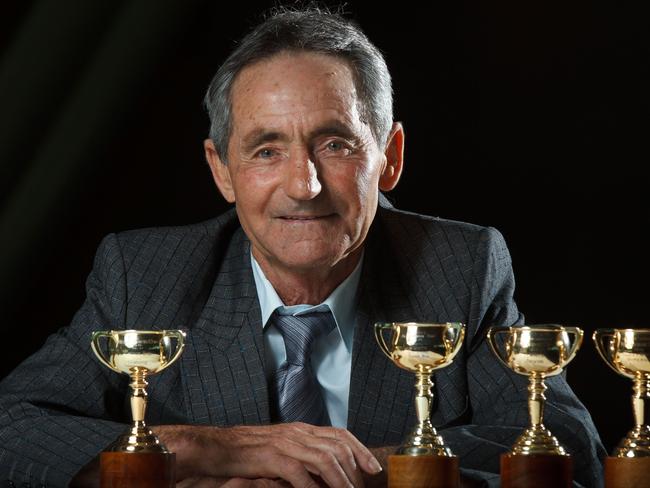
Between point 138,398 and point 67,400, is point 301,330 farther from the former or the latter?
point 138,398

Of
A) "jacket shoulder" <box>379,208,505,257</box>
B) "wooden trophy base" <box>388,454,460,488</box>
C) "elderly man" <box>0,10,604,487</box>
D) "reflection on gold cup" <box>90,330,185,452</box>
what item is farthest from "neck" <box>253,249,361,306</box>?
"wooden trophy base" <box>388,454,460,488</box>

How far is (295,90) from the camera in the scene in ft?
7.44

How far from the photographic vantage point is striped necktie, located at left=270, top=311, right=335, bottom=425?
2.32 meters

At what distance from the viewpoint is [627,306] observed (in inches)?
125

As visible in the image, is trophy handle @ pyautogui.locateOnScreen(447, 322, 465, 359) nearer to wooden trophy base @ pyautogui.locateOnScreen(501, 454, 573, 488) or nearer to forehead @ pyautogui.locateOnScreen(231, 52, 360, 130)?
wooden trophy base @ pyautogui.locateOnScreen(501, 454, 573, 488)

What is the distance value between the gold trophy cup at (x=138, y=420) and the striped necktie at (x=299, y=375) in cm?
61

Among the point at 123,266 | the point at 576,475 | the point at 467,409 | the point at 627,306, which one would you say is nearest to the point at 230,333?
the point at 123,266

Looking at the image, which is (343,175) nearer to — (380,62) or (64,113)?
(380,62)

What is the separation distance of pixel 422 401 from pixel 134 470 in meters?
0.37

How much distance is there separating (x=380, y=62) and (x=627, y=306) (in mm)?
1095

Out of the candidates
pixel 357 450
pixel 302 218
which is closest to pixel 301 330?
pixel 302 218

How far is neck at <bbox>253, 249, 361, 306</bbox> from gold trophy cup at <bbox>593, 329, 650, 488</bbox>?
75 centimetres

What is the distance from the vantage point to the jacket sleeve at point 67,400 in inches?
77.7

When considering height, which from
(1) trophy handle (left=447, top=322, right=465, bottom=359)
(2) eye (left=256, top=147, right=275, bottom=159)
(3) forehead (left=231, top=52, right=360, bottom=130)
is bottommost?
(1) trophy handle (left=447, top=322, right=465, bottom=359)
